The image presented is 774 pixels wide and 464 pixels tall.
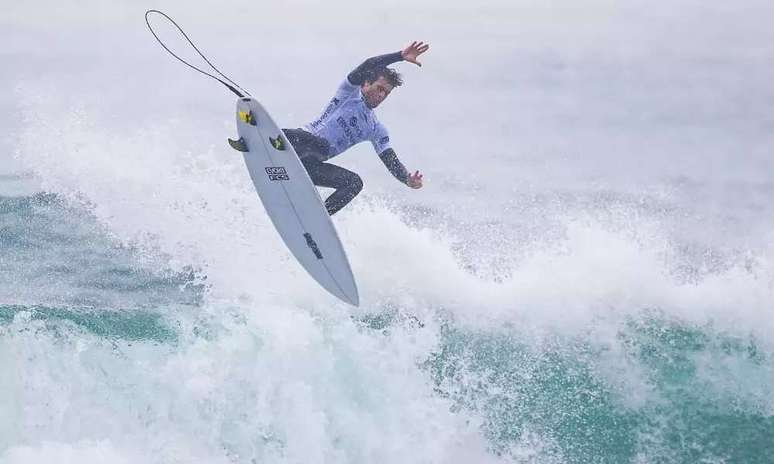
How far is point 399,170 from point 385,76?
31.4 inches

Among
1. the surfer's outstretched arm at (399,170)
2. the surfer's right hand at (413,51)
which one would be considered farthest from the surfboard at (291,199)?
the surfer's right hand at (413,51)

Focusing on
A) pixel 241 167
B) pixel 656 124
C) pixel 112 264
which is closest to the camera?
pixel 112 264

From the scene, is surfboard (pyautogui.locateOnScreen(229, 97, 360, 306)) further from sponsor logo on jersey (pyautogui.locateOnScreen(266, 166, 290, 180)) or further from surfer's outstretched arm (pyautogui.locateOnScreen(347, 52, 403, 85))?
surfer's outstretched arm (pyautogui.locateOnScreen(347, 52, 403, 85))

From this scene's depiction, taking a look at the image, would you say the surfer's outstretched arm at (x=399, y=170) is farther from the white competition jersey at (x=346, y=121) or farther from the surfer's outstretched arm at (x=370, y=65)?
the surfer's outstretched arm at (x=370, y=65)

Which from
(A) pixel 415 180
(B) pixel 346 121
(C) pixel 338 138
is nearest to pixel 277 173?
(C) pixel 338 138

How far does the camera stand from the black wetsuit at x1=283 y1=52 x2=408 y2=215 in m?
7.42

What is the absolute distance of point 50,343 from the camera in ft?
27.1

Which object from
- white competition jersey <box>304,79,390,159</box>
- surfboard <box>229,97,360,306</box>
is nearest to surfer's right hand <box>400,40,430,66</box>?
white competition jersey <box>304,79,390,159</box>

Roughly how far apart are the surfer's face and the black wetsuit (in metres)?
0.06

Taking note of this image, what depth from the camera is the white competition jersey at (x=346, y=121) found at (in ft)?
24.3

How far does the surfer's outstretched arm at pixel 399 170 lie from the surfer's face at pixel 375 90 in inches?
17.8

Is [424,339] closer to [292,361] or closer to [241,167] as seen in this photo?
[292,361]

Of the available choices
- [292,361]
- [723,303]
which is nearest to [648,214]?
[723,303]

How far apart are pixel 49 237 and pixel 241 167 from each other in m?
2.53
